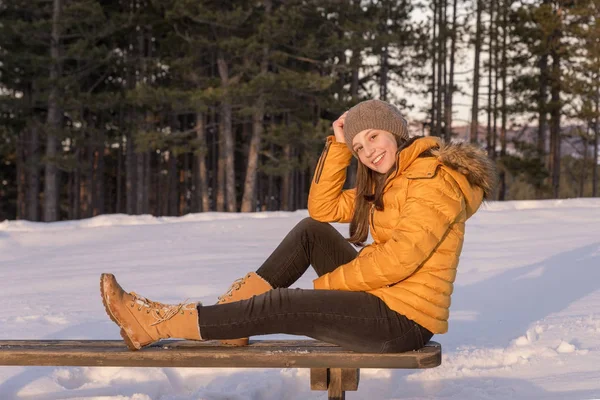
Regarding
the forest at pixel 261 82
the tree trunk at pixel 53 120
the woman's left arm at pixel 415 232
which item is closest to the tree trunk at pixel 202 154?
the forest at pixel 261 82

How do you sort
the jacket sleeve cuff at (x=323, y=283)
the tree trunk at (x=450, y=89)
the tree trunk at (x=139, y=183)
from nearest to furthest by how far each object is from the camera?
the jacket sleeve cuff at (x=323, y=283) → the tree trunk at (x=139, y=183) → the tree trunk at (x=450, y=89)

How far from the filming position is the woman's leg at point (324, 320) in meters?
2.88

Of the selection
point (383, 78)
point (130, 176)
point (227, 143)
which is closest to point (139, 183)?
point (130, 176)

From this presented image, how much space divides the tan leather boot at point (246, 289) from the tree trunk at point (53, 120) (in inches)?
811

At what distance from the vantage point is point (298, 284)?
6.76 meters

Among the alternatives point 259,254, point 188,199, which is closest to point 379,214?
point 259,254

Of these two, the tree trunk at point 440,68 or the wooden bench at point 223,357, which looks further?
the tree trunk at point 440,68

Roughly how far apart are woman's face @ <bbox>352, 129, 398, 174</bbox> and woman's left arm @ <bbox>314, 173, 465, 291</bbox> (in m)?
0.24

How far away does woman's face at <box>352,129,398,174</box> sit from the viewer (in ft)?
10.3

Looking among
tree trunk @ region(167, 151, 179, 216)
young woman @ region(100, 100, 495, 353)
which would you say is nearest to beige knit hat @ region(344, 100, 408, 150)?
young woman @ region(100, 100, 495, 353)

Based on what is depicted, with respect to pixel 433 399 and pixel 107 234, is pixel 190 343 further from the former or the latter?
pixel 107 234

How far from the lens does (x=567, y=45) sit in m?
26.6

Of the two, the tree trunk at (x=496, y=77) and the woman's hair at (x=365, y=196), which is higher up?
the tree trunk at (x=496, y=77)

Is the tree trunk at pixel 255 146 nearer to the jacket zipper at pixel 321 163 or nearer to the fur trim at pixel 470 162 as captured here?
the jacket zipper at pixel 321 163
